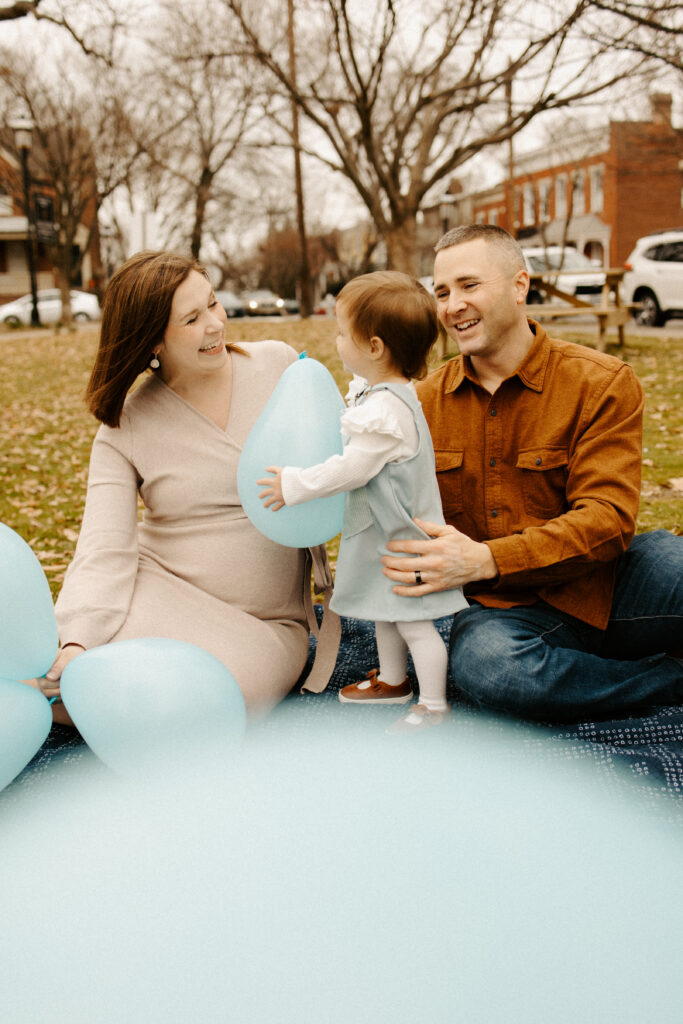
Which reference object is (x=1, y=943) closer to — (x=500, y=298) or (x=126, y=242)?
(x=500, y=298)

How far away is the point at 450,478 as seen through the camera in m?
2.75

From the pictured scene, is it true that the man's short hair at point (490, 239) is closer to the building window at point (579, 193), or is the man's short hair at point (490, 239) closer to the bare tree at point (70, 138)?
the bare tree at point (70, 138)

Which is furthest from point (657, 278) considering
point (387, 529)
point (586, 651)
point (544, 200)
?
point (544, 200)

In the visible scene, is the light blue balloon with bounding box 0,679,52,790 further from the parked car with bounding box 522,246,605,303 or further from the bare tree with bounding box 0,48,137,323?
the bare tree with bounding box 0,48,137,323

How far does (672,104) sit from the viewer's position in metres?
13.4

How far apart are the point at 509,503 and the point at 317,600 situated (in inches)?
63.2

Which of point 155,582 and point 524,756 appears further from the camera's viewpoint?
point 155,582

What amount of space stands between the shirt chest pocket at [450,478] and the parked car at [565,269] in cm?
1504

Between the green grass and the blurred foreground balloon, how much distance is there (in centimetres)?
247

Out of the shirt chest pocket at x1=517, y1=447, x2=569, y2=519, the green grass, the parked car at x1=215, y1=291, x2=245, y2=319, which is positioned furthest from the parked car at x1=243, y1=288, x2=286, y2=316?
the shirt chest pocket at x1=517, y1=447, x2=569, y2=519

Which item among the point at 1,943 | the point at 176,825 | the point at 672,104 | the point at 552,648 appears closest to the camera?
the point at 1,943

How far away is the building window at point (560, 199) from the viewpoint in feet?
128

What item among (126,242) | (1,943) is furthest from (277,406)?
(126,242)

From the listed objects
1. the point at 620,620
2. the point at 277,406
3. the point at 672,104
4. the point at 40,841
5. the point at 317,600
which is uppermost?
the point at 672,104
